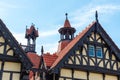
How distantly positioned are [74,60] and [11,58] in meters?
5.06

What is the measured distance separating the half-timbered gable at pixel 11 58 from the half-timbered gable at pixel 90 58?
236 centimetres

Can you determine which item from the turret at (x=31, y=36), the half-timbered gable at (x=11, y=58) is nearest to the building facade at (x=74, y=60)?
the half-timbered gable at (x=11, y=58)

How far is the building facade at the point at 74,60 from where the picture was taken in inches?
942

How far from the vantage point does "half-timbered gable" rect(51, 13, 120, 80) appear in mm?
25578

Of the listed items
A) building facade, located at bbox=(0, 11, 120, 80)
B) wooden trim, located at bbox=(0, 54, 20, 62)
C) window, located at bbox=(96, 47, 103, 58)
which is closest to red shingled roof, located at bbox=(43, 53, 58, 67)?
building facade, located at bbox=(0, 11, 120, 80)

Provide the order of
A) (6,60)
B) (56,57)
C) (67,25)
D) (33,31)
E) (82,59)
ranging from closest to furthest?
(6,60) → (82,59) → (56,57) → (67,25) → (33,31)

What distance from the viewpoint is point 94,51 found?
2717 cm

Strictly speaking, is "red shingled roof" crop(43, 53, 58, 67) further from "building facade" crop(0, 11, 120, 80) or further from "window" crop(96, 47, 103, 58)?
"window" crop(96, 47, 103, 58)

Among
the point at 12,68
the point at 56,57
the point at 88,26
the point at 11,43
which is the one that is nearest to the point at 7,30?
the point at 11,43

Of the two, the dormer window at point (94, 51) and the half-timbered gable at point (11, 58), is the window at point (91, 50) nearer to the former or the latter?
the dormer window at point (94, 51)

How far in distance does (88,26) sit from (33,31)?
2308 cm

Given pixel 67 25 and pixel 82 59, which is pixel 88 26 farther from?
pixel 67 25

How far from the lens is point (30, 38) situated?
5059cm

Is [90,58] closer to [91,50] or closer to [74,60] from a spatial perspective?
[91,50]
